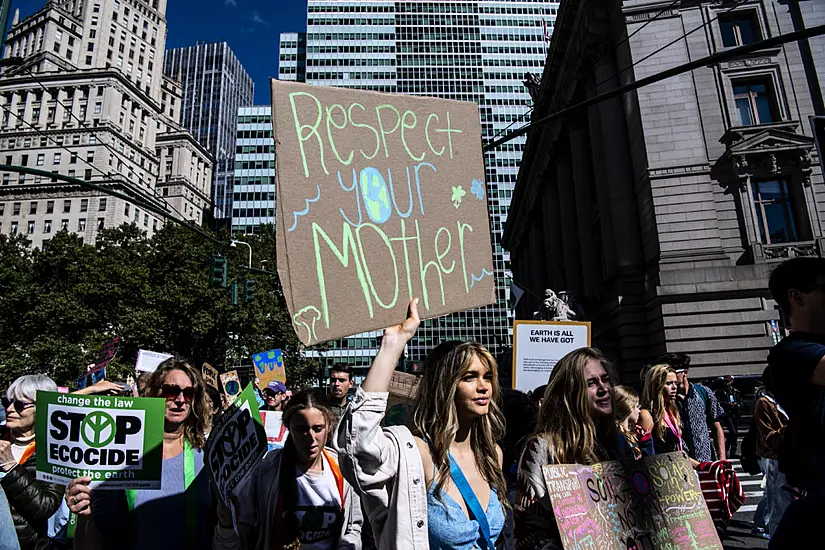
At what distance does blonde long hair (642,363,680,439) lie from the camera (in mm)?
5449

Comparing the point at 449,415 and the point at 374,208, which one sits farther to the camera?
the point at 374,208

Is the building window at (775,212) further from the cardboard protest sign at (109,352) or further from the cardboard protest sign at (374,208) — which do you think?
the cardboard protest sign at (374,208)

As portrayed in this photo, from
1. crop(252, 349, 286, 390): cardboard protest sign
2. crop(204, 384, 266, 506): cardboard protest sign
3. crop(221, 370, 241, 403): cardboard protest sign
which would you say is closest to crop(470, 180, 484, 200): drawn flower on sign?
crop(204, 384, 266, 506): cardboard protest sign

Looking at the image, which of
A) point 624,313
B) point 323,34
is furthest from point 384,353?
point 323,34

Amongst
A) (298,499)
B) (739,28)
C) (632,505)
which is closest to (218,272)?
(298,499)

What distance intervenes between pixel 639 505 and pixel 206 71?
17888 cm

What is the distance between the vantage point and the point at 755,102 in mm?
23672

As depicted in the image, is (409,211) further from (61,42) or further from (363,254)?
(61,42)

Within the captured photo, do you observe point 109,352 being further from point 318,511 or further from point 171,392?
point 318,511

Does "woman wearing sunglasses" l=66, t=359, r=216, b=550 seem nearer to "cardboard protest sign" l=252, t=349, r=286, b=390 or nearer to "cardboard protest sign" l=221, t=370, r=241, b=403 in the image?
"cardboard protest sign" l=221, t=370, r=241, b=403

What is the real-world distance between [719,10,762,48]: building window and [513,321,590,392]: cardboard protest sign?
20.7 metres

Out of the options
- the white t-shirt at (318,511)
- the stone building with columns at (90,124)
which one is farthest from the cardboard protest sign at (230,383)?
the stone building with columns at (90,124)

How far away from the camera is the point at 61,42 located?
87875 mm

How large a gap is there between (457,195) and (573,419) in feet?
4.66
